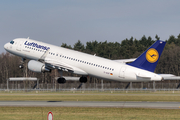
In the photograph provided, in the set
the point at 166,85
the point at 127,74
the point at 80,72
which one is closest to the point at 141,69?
the point at 127,74

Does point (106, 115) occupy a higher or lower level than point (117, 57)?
lower

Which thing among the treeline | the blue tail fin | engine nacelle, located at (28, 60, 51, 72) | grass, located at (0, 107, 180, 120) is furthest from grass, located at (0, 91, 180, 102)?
the treeline

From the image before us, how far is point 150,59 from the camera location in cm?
5991

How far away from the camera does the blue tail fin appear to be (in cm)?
5950

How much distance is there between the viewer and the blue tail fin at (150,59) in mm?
59500

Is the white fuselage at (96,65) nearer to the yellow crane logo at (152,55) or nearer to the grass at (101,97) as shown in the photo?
the yellow crane logo at (152,55)

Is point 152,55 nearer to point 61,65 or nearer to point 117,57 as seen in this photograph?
point 61,65

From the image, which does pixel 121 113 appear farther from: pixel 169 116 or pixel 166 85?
pixel 166 85

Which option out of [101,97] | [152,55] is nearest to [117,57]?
[101,97]

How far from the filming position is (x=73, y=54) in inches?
2381

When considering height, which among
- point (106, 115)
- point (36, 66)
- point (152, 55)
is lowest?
point (106, 115)

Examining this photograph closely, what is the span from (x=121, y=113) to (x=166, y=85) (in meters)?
92.1

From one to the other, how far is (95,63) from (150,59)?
10257 mm

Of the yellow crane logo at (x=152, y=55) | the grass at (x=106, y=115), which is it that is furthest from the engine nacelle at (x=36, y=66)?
the yellow crane logo at (x=152, y=55)
